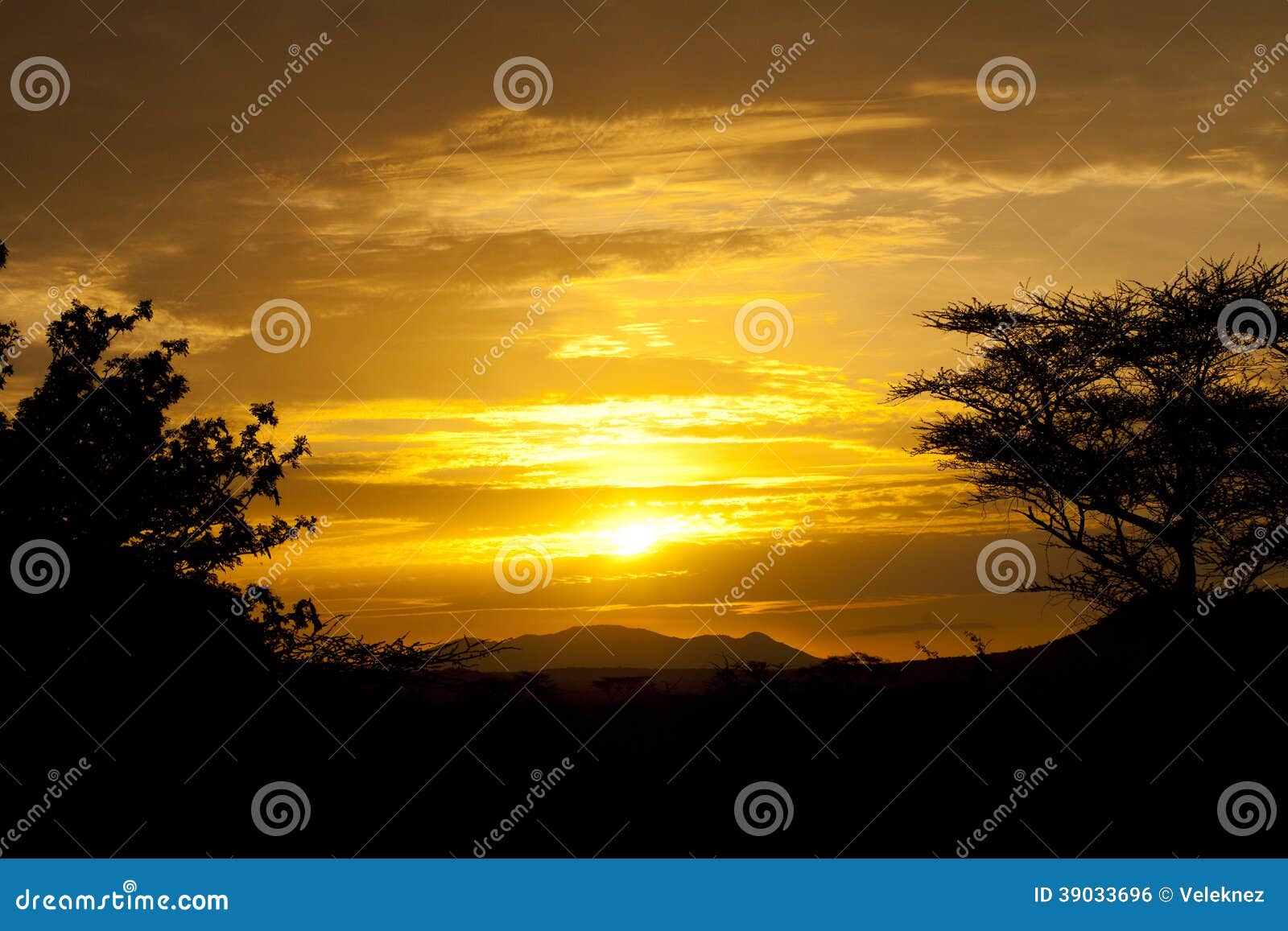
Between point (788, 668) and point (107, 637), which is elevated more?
point (788, 668)

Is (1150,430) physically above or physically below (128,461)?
above

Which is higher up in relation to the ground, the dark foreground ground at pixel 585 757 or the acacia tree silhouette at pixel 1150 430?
the acacia tree silhouette at pixel 1150 430

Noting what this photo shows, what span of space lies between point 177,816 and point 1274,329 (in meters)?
19.7

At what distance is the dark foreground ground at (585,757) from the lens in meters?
12.0

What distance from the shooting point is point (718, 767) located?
13531 mm

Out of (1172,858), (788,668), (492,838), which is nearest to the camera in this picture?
(1172,858)

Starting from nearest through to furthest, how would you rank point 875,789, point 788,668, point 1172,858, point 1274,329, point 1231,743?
point 1172,858, point 875,789, point 1231,743, point 788,668, point 1274,329

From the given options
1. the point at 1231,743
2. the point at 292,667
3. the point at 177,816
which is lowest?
the point at 177,816

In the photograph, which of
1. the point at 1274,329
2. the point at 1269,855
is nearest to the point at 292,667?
the point at 1269,855

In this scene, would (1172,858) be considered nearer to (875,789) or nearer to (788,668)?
(875,789)

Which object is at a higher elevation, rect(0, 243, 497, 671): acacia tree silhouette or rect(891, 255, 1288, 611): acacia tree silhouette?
rect(891, 255, 1288, 611): acacia tree silhouette

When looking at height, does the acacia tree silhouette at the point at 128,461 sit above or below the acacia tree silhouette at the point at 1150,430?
below

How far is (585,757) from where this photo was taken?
13.7 meters

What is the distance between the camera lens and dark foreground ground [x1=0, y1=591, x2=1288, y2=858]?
11977 mm
